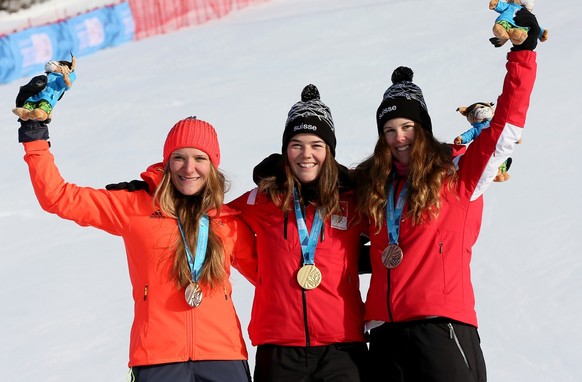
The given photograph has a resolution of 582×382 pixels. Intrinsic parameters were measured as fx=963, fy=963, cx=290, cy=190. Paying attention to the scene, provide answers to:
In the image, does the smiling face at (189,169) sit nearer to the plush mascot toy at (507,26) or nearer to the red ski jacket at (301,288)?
the red ski jacket at (301,288)

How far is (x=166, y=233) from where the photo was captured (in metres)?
3.71

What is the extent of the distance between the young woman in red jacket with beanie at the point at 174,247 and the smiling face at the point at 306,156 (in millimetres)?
313

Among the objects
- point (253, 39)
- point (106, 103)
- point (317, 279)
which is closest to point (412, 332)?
point (317, 279)

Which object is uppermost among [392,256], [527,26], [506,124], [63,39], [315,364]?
[63,39]

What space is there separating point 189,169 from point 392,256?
85cm

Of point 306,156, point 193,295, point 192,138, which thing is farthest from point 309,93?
point 193,295

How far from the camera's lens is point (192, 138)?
3781 millimetres

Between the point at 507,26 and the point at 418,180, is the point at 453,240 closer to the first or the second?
the point at 418,180

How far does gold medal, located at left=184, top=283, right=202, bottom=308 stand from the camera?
360cm

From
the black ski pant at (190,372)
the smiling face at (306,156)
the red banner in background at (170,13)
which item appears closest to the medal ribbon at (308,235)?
the smiling face at (306,156)

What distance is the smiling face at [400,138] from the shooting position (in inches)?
150

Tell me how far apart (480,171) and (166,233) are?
1225 millimetres

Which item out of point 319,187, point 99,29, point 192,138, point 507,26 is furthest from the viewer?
point 99,29

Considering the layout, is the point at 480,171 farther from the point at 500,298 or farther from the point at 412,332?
the point at 500,298
